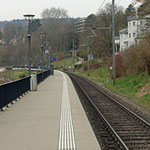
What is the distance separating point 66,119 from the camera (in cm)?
1199

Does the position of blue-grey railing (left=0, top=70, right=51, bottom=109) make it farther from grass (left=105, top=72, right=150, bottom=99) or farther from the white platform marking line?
grass (left=105, top=72, right=150, bottom=99)

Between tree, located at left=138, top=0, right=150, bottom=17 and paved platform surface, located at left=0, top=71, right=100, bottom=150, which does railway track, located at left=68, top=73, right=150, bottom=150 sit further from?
tree, located at left=138, top=0, right=150, bottom=17

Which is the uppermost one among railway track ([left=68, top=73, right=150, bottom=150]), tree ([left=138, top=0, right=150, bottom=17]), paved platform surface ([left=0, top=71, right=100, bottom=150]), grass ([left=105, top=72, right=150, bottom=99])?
tree ([left=138, top=0, right=150, bottom=17])

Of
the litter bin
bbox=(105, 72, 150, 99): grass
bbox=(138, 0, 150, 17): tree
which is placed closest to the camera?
bbox=(105, 72, 150, 99): grass

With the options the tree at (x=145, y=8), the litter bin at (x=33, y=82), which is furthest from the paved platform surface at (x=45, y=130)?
the tree at (x=145, y=8)

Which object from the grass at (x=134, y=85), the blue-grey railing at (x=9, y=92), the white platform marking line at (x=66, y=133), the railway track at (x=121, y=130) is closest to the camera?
the white platform marking line at (x=66, y=133)

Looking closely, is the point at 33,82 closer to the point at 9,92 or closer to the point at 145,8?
the point at 9,92

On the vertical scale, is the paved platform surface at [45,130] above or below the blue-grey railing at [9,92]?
below

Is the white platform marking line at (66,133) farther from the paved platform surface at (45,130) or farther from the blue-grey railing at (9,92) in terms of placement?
the blue-grey railing at (9,92)

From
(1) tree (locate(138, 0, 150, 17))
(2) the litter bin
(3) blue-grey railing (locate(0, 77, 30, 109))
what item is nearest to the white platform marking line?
(3) blue-grey railing (locate(0, 77, 30, 109))

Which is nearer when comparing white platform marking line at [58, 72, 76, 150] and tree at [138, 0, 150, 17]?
white platform marking line at [58, 72, 76, 150]

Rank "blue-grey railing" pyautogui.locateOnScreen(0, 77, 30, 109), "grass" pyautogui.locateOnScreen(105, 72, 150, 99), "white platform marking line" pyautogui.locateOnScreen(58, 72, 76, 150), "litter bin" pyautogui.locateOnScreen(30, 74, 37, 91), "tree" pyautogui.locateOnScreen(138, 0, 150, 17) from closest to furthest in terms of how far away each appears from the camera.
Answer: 1. "white platform marking line" pyautogui.locateOnScreen(58, 72, 76, 150)
2. "blue-grey railing" pyautogui.locateOnScreen(0, 77, 30, 109)
3. "grass" pyautogui.locateOnScreen(105, 72, 150, 99)
4. "tree" pyautogui.locateOnScreen(138, 0, 150, 17)
5. "litter bin" pyautogui.locateOnScreen(30, 74, 37, 91)

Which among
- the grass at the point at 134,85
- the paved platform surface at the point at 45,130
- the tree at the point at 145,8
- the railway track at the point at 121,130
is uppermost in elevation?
the tree at the point at 145,8

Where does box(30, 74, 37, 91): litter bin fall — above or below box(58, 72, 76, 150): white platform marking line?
above
